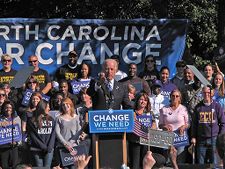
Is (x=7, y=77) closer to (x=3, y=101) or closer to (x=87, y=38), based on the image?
(x=3, y=101)

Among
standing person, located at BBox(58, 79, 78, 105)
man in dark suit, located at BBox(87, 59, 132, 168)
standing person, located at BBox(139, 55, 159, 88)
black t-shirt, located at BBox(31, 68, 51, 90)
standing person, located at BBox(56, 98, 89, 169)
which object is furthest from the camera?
standing person, located at BBox(139, 55, 159, 88)

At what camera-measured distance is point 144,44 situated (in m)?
15.3

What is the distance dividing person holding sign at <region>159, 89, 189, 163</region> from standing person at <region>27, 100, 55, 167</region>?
1.79m

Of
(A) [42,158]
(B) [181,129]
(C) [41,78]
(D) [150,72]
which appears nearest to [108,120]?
(A) [42,158]

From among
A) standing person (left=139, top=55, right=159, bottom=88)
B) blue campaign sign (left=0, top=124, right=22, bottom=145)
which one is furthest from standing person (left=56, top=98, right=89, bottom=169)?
standing person (left=139, top=55, right=159, bottom=88)

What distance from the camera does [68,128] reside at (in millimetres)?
11719

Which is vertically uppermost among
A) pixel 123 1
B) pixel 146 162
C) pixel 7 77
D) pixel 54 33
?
pixel 123 1

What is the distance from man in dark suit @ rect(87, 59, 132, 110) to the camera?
10.6m

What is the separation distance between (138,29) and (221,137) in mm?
9714

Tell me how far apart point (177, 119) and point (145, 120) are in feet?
2.20

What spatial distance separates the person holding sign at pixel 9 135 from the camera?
38.8 feet

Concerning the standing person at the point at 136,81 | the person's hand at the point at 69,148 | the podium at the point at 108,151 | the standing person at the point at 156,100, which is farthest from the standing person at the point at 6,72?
the podium at the point at 108,151

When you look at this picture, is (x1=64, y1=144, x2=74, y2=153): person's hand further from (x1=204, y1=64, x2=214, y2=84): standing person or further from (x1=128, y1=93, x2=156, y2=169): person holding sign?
(x1=204, y1=64, x2=214, y2=84): standing person

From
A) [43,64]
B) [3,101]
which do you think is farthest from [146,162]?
[43,64]
